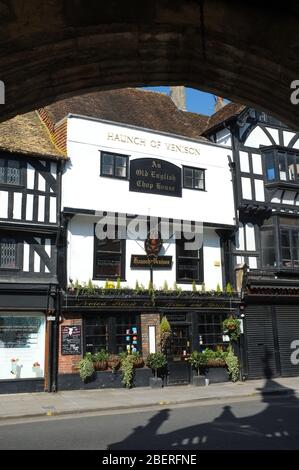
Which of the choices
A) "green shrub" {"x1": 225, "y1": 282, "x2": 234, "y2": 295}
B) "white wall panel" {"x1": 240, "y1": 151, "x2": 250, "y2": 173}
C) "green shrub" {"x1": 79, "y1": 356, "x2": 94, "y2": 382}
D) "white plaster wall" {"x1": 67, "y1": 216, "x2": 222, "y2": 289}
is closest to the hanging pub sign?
"white plaster wall" {"x1": 67, "y1": 216, "x2": 222, "y2": 289}

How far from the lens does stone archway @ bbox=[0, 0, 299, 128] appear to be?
10.9 feet

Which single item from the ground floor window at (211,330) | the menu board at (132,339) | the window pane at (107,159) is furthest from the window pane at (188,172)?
the menu board at (132,339)

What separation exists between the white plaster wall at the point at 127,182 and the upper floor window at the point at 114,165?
201mm

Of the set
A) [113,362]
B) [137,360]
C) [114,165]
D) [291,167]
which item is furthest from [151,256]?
[291,167]

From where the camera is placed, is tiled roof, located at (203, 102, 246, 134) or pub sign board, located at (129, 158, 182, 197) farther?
tiled roof, located at (203, 102, 246, 134)

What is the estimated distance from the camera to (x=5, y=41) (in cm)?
336

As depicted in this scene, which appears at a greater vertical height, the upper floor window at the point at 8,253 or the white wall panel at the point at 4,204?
the white wall panel at the point at 4,204

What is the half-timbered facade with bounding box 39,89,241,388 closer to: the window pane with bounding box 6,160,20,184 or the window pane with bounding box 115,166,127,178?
the window pane with bounding box 115,166,127,178

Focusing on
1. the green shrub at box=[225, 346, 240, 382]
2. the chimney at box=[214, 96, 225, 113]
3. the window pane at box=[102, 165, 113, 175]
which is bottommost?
the green shrub at box=[225, 346, 240, 382]

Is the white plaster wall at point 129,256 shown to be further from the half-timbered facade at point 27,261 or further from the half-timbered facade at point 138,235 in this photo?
the half-timbered facade at point 27,261

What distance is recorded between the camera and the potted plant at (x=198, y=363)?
18.6 meters

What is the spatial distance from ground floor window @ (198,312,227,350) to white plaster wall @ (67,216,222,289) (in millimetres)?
1191

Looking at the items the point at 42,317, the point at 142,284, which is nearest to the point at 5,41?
the point at 42,317
